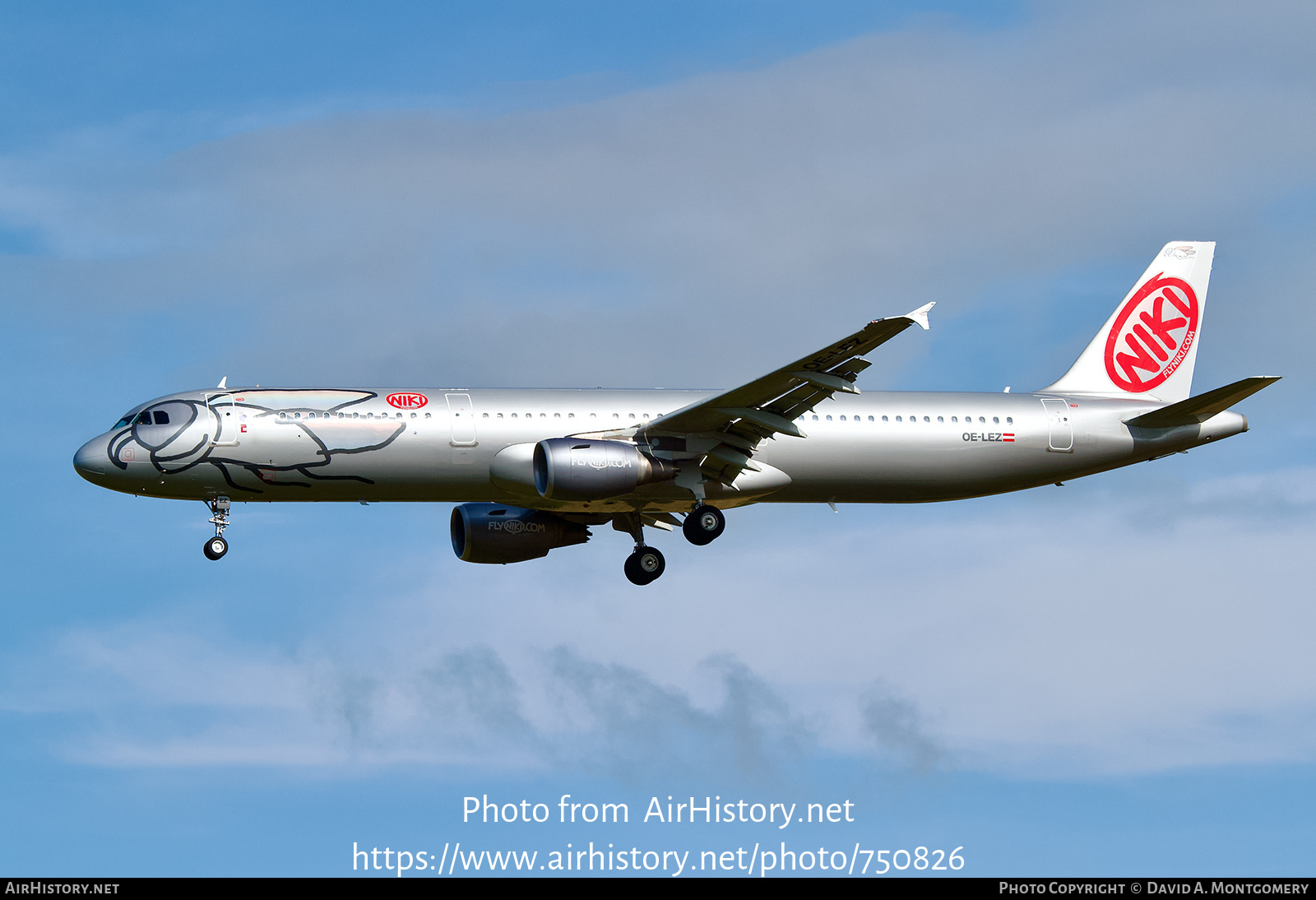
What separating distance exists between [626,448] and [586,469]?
1.34 m

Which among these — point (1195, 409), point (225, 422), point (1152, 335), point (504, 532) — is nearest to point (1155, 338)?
point (1152, 335)

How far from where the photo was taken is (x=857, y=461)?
43344 millimetres

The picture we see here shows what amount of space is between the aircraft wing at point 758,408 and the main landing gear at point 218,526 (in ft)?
33.3

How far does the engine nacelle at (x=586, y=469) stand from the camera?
131ft

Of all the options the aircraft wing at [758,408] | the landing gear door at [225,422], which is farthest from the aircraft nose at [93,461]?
the aircraft wing at [758,408]

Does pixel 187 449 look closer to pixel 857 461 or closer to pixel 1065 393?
pixel 857 461

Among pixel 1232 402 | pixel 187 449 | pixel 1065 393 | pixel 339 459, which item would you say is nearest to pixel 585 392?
pixel 339 459

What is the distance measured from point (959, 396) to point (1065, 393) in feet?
12.1

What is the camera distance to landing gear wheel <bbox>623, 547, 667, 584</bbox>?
45.2 m

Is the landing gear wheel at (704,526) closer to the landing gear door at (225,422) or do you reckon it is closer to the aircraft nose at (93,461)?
the landing gear door at (225,422)

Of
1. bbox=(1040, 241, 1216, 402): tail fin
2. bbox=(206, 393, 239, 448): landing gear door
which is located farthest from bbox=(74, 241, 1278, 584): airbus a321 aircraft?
bbox=(1040, 241, 1216, 402): tail fin

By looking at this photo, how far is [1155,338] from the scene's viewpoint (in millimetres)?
48156

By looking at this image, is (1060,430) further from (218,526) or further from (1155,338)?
(218,526)
